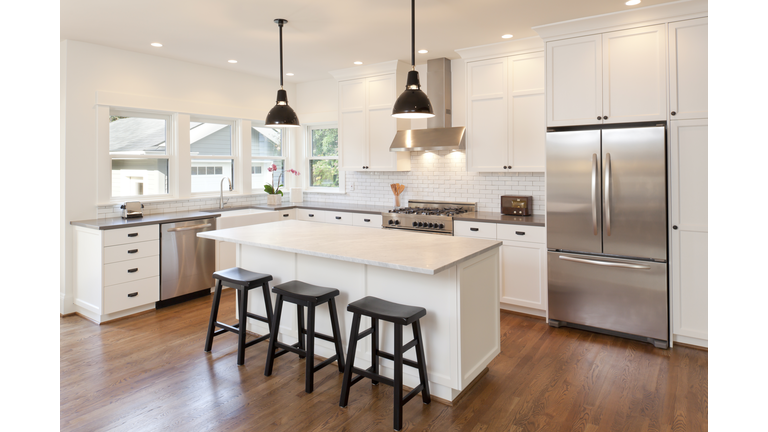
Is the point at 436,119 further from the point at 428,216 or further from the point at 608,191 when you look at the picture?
the point at 608,191

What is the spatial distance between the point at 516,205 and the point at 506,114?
0.95 meters

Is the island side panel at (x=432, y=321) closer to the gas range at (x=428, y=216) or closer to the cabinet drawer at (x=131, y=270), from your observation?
the gas range at (x=428, y=216)

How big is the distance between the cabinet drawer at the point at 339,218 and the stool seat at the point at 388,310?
2.82 meters

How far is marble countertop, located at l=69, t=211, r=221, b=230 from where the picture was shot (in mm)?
4033

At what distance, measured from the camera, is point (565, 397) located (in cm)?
266

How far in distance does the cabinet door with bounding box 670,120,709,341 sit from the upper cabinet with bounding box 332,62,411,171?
290cm

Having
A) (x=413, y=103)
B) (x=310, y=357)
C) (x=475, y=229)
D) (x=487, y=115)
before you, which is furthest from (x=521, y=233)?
(x=310, y=357)

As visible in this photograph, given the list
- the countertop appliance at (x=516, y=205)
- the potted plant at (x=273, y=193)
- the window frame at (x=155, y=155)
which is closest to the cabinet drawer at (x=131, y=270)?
the window frame at (x=155, y=155)

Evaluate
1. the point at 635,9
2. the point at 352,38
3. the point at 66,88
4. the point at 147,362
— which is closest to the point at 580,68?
the point at 635,9

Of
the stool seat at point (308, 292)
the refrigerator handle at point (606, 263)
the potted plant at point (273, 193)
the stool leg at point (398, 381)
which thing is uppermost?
the potted plant at point (273, 193)

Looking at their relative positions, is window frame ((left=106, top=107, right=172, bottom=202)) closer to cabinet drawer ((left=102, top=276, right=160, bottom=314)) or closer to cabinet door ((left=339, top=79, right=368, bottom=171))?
cabinet drawer ((left=102, top=276, right=160, bottom=314))

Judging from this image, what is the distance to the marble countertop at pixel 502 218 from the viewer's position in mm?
4094

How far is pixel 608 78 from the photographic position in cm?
358

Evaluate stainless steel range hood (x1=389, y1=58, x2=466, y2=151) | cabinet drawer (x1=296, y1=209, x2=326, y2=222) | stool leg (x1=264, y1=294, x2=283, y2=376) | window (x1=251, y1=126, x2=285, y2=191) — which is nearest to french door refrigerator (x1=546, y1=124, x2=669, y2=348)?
stainless steel range hood (x1=389, y1=58, x2=466, y2=151)
